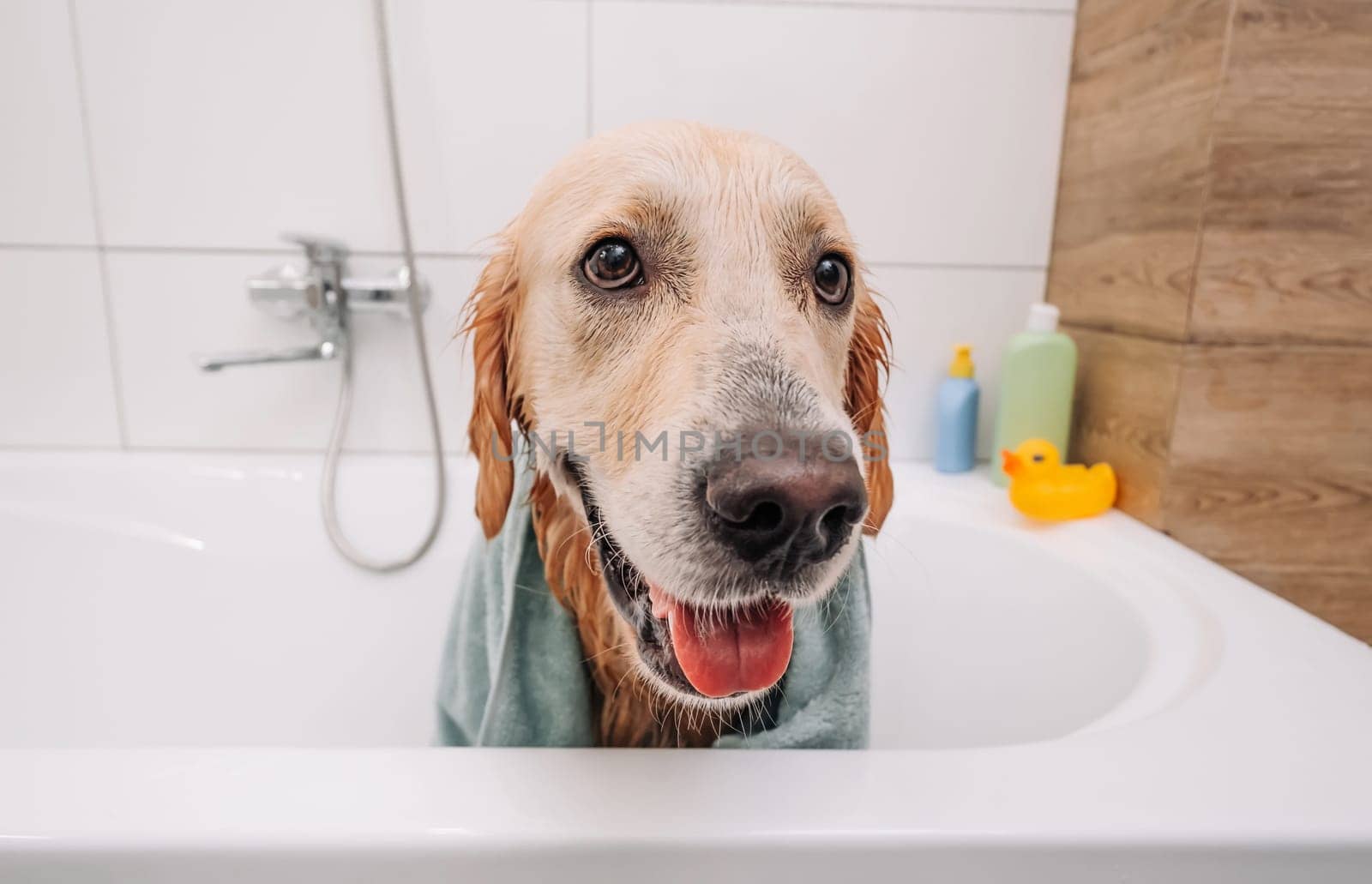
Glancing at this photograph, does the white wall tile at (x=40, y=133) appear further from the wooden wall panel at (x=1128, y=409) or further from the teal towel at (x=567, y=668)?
the wooden wall panel at (x=1128, y=409)

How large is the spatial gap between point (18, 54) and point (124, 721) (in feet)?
4.34

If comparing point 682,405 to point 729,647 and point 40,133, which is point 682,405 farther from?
point 40,133

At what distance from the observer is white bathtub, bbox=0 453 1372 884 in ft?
1.64

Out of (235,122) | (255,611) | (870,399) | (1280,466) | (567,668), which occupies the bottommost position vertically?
(255,611)

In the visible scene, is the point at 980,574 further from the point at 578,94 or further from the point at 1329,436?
the point at 578,94

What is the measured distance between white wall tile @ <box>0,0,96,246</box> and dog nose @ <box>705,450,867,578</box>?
1624 millimetres

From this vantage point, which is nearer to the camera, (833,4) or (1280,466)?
(1280,466)

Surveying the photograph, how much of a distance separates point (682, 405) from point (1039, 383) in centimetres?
104

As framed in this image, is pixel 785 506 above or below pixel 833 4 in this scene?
below

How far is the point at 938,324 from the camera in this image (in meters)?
1.50

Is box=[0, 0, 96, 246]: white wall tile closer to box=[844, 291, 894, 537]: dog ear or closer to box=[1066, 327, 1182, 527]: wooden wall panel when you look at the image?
box=[844, 291, 894, 537]: dog ear

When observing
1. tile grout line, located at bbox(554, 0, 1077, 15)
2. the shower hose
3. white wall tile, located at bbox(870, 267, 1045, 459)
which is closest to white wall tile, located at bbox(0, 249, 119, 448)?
the shower hose

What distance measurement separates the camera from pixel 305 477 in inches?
57.2

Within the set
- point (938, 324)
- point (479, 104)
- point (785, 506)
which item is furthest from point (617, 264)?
point (938, 324)
